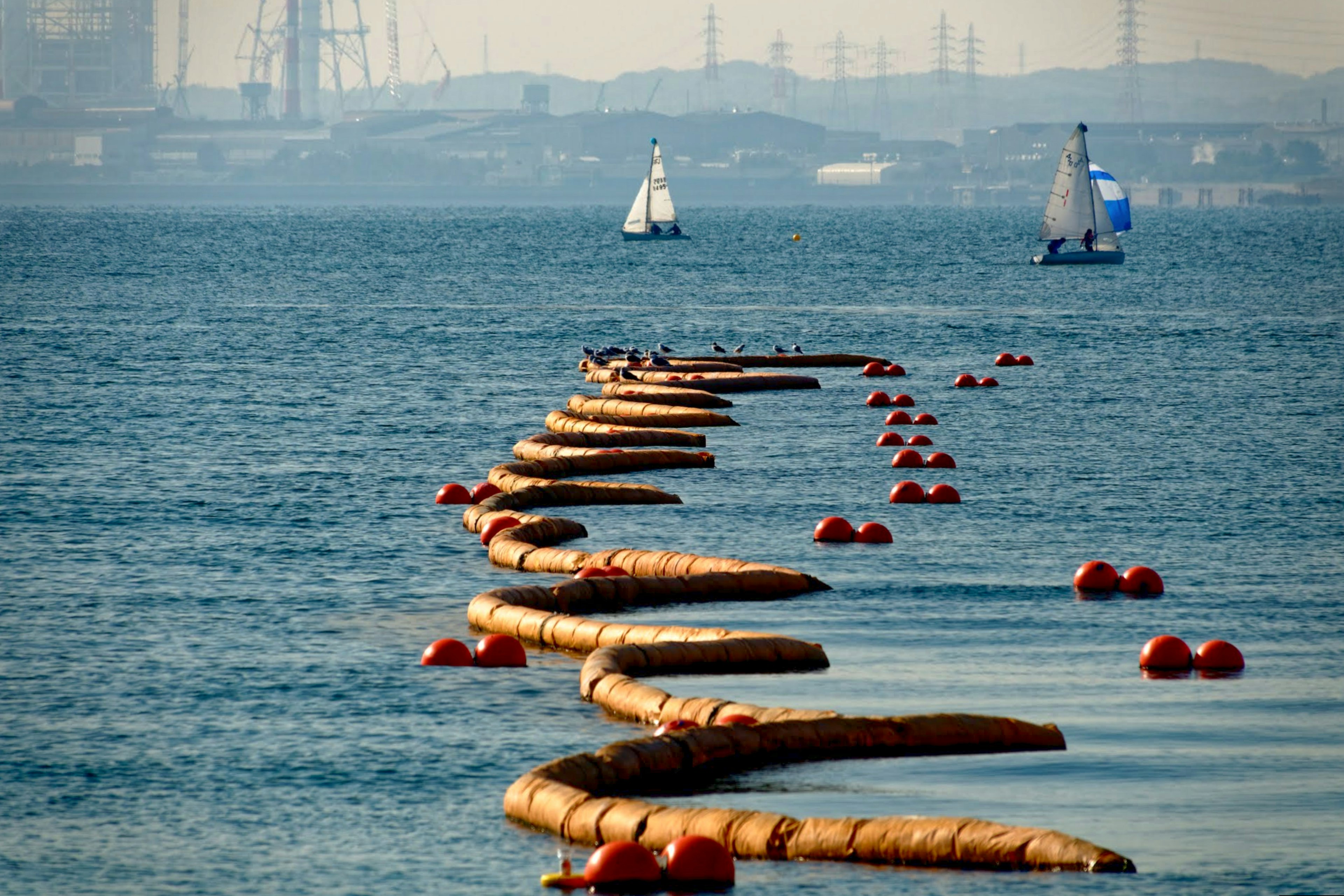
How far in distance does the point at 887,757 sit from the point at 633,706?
10.1 feet

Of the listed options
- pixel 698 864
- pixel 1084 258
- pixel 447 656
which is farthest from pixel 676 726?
pixel 1084 258

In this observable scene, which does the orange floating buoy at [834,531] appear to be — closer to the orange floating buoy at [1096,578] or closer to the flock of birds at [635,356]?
the orange floating buoy at [1096,578]

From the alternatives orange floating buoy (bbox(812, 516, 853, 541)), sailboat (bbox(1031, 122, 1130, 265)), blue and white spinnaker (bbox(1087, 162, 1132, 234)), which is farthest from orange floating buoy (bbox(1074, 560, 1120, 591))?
blue and white spinnaker (bbox(1087, 162, 1132, 234))

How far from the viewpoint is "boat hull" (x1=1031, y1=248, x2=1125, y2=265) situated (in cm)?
14275

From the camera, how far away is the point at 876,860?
16688 mm

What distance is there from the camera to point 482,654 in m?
24.4

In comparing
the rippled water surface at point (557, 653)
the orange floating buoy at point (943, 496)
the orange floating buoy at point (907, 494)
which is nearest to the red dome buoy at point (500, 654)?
the rippled water surface at point (557, 653)

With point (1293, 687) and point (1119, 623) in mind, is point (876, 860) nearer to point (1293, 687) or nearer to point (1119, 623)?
point (1293, 687)

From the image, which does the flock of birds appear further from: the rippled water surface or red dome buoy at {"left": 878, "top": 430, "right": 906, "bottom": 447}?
red dome buoy at {"left": 878, "top": 430, "right": 906, "bottom": 447}

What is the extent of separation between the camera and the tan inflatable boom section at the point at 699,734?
16.7 m

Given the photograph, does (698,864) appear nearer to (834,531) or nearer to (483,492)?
(834,531)

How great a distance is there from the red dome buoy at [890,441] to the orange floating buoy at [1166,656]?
23.1 meters

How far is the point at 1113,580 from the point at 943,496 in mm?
9082

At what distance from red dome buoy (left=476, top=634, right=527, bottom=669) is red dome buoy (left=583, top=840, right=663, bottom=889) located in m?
8.33
